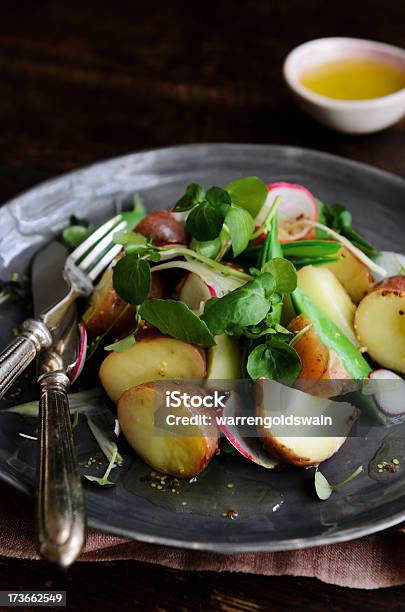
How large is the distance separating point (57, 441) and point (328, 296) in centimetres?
56

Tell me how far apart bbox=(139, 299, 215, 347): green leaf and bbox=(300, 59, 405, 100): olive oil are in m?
1.19

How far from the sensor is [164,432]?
1154 millimetres

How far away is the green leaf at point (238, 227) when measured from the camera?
52.3 inches

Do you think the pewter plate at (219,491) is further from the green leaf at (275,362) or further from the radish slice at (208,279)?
the radish slice at (208,279)

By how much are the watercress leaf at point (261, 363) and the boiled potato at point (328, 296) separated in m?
0.20

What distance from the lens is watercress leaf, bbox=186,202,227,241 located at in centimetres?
132

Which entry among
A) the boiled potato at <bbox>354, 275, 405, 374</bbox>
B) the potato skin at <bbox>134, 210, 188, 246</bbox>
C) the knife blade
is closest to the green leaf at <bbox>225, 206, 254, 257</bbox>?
the potato skin at <bbox>134, 210, 188, 246</bbox>

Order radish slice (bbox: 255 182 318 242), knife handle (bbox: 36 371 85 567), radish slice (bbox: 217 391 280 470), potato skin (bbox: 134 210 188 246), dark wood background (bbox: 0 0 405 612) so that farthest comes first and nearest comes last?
dark wood background (bbox: 0 0 405 612) < radish slice (bbox: 255 182 318 242) < potato skin (bbox: 134 210 188 246) < radish slice (bbox: 217 391 280 470) < knife handle (bbox: 36 371 85 567)

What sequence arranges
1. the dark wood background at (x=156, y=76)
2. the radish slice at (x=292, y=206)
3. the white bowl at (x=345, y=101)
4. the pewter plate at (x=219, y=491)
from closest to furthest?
the pewter plate at (x=219, y=491) → the radish slice at (x=292, y=206) → the white bowl at (x=345, y=101) → the dark wood background at (x=156, y=76)

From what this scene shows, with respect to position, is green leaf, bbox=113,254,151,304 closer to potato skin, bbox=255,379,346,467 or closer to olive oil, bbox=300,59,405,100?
potato skin, bbox=255,379,346,467

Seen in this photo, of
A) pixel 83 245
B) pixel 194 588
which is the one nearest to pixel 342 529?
pixel 194 588

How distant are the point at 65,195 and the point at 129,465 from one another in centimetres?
74

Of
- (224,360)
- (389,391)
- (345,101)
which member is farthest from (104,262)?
(345,101)

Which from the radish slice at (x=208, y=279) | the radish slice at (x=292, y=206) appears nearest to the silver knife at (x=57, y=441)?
the radish slice at (x=208, y=279)
